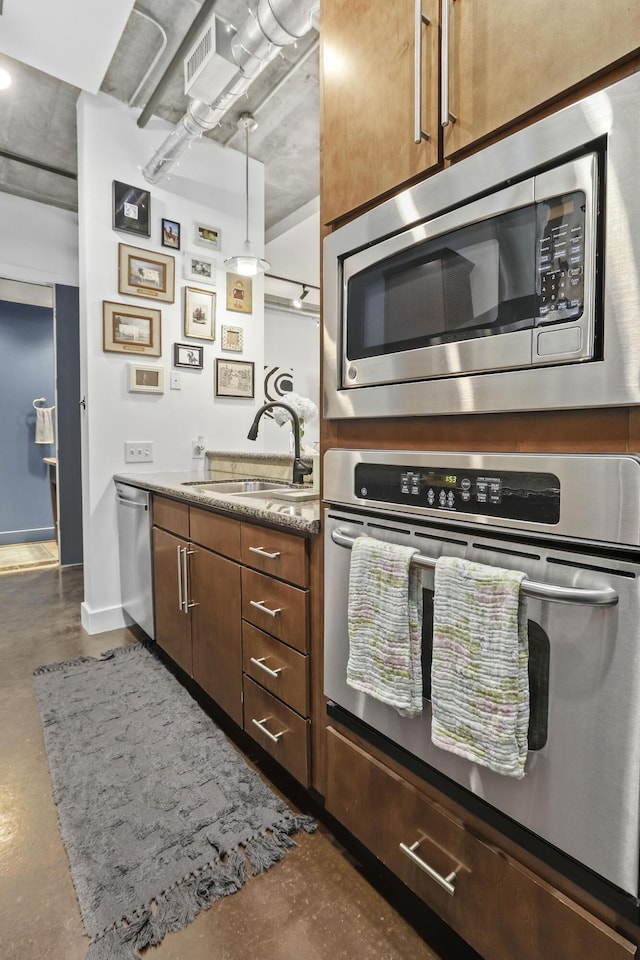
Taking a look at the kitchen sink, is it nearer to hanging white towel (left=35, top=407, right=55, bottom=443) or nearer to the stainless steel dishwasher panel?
the stainless steel dishwasher panel

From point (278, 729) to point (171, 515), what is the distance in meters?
1.07

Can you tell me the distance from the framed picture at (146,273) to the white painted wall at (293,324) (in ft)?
5.94

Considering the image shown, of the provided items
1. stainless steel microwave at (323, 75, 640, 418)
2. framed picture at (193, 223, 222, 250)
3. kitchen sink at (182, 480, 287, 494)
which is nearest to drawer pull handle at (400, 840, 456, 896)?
stainless steel microwave at (323, 75, 640, 418)

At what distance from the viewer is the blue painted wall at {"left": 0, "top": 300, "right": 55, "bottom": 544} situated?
203 inches

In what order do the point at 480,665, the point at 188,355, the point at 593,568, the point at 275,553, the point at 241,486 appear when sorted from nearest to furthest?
the point at 593,568, the point at 480,665, the point at 275,553, the point at 241,486, the point at 188,355

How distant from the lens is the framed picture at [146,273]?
2894 millimetres

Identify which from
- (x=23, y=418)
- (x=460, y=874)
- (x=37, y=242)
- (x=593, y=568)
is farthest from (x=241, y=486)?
(x=23, y=418)

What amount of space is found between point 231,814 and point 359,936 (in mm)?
495

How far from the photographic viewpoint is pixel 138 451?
305 cm

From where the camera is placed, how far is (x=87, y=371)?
A: 286 centimetres

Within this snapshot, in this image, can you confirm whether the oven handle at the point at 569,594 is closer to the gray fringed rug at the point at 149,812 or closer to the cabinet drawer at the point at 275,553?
the cabinet drawer at the point at 275,553

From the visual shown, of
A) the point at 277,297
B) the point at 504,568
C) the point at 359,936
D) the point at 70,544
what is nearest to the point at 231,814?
the point at 359,936

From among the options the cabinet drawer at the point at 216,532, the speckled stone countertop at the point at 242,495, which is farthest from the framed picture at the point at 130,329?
the cabinet drawer at the point at 216,532

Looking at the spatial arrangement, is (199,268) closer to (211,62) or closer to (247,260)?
(247,260)
